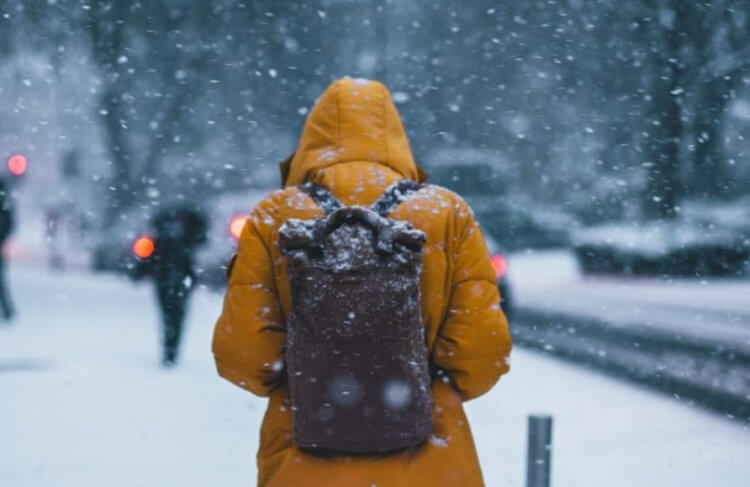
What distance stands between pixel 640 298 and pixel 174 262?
1111 cm

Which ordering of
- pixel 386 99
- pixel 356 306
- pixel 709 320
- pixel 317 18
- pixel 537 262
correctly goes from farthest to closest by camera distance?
pixel 537 262
pixel 317 18
pixel 709 320
pixel 386 99
pixel 356 306

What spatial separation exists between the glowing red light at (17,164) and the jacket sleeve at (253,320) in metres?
9.70

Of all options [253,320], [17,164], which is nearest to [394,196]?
[253,320]

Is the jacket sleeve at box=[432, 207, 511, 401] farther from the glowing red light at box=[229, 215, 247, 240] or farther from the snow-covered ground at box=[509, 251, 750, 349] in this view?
the snow-covered ground at box=[509, 251, 750, 349]

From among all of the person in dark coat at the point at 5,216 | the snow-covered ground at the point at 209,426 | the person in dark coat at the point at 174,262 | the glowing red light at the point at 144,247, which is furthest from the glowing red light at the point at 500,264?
the person in dark coat at the point at 5,216

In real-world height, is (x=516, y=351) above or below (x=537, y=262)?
above

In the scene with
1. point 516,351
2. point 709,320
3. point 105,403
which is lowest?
point 709,320

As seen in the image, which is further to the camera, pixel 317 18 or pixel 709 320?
pixel 317 18

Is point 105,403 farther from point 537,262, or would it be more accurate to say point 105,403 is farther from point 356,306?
point 537,262

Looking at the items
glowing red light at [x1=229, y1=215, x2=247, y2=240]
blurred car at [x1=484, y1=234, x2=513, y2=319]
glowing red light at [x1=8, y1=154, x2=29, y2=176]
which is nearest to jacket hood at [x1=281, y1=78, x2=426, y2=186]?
blurred car at [x1=484, y1=234, x2=513, y2=319]

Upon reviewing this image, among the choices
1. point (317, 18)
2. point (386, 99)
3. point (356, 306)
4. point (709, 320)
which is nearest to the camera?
point (356, 306)

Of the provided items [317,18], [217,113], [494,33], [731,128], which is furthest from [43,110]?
[731,128]

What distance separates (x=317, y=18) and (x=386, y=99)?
1521cm

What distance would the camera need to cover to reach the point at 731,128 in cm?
2014
